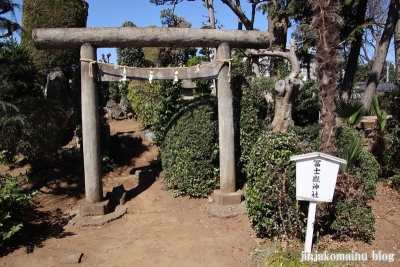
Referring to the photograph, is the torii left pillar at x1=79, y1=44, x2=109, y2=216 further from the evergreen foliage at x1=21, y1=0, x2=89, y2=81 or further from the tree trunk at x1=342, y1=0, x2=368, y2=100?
the tree trunk at x1=342, y1=0, x2=368, y2=100

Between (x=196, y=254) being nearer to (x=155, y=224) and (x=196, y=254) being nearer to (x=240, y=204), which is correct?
(x=155, y=224)

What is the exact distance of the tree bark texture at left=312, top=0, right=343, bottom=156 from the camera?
427cm

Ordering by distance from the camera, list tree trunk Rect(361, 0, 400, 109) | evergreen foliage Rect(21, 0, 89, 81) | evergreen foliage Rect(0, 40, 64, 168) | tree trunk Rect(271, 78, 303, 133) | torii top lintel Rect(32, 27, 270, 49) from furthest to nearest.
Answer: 1. tree trunk Rect(361, 0, 400, 109)
2. evergreen foliage Rect(21, 0, 89, 81)
3. tree trunk Rect(271, 78, 303, 133)
4. evergreen foliage Rect(0, 40, 64, 168)
5. torii top lintel Rect(32, 27, 270, 49)

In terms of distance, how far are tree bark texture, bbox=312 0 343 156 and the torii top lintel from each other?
2057 millimetres

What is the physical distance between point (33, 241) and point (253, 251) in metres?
3.48

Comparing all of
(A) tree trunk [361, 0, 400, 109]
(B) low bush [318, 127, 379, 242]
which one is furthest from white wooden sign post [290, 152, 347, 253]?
(A) tree trunk [361, 0, 400, 109]

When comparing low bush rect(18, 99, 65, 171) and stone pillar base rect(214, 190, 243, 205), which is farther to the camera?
low bush rect(18, 99, 65, 171)

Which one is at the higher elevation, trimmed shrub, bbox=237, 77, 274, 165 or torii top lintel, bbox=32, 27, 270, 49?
torii top lintel, bbox=32, 27, 270, 49

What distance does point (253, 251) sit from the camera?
14.7 feet

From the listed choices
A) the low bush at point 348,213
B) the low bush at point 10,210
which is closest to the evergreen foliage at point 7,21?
the low bush at point 10,210

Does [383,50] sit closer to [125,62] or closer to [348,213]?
[348,213]

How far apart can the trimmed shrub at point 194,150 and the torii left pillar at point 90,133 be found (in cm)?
156

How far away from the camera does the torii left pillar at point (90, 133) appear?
5891mm

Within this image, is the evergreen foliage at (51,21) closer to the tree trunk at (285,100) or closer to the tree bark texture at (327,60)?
the tree trunk at (285,100)
